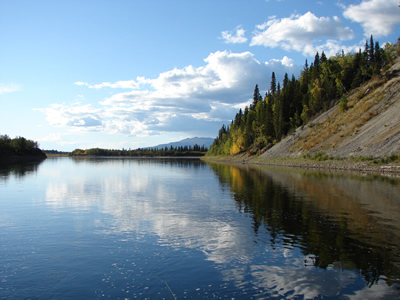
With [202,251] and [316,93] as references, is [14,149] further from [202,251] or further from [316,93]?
[202,251]

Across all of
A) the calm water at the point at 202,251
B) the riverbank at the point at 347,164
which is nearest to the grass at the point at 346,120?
the riverbank at the point at 347,164

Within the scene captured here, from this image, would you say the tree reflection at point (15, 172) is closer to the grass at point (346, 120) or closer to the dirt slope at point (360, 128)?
the dirt slope at point (360, 128)

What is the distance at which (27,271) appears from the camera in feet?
38.6

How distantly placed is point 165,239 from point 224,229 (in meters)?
3.77

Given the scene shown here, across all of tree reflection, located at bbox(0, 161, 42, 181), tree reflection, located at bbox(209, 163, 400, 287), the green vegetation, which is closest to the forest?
tree reflection, located at bbox(209, 163, 400, 287)

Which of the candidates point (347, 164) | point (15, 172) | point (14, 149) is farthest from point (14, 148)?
point (347, 164)

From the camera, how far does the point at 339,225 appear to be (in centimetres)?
1841

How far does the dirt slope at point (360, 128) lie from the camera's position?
64.2 meters

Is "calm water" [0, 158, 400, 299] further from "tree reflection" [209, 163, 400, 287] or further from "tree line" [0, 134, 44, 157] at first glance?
"tree line" [0, 134, 44, 157]

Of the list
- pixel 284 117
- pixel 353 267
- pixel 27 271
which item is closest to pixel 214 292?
pixel 353 267

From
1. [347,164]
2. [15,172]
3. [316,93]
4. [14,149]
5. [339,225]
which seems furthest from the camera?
[14,149]

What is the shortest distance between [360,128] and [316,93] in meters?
43.4

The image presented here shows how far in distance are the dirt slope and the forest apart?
6.14 metres

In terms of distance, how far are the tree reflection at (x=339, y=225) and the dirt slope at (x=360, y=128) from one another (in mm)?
37595
